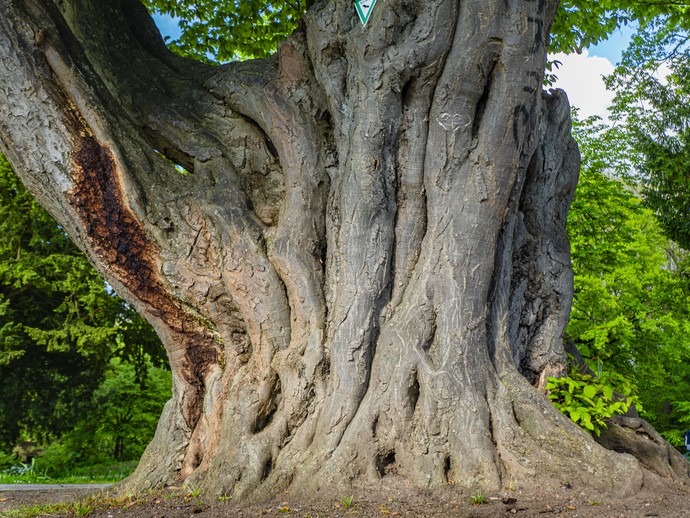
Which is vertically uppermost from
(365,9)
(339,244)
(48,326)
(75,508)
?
(365,9)

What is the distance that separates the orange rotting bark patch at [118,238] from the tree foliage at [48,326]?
842cm

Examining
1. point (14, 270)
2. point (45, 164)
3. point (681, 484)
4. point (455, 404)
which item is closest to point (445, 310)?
point (455, 404)

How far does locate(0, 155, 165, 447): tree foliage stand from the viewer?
45.4ft

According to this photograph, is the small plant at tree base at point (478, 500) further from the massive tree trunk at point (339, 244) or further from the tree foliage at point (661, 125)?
the tree foliage at point (661, 125)

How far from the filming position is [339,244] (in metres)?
5.43

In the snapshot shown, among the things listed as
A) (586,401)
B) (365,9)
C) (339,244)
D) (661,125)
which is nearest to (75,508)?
(339,244)

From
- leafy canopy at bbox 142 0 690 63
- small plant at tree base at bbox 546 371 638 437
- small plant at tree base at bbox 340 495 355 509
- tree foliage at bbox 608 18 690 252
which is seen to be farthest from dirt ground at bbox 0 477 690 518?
tree foliage at bbox 608 18 690 252

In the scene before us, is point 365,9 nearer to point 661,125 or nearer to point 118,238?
point 118,238

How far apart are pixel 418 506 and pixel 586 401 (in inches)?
82.6

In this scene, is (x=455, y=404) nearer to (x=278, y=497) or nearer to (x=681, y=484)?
(x=278, y=497)

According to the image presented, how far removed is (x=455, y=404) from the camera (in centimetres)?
472

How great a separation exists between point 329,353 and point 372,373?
0.40m

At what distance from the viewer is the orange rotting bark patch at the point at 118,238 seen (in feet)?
18.0

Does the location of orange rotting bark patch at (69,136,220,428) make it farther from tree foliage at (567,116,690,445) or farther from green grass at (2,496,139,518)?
tree foliage at (567,116,690,445)
